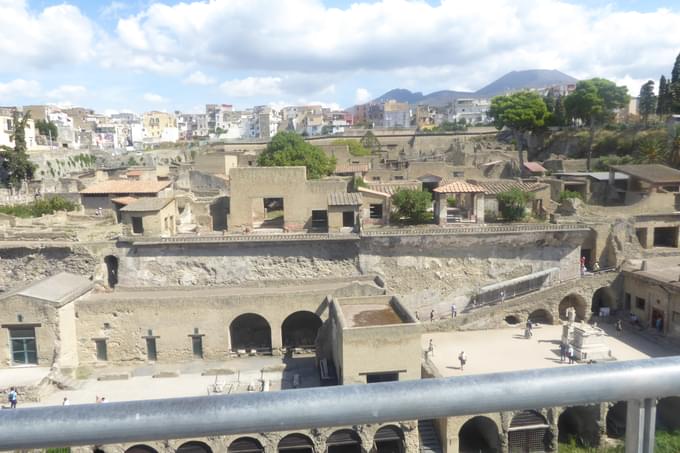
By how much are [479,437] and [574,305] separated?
37.3ft

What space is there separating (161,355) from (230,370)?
386cm

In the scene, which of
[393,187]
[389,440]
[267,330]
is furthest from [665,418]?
[393,187]

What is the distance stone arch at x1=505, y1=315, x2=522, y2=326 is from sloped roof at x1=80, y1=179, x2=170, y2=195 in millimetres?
24598

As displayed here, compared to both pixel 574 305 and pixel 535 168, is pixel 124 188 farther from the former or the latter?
pixel 535 168

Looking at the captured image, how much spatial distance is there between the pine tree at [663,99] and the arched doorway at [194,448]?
56.8 metres

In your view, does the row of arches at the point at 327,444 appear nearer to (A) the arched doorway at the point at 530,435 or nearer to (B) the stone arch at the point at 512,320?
(A) the arched doorway at the point at 530,435

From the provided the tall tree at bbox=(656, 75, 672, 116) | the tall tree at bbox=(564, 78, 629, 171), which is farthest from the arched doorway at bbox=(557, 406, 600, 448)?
the tall tree at bbox=(656, 75, 672, 116)

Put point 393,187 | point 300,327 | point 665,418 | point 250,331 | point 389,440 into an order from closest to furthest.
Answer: point 665,418 < point 389,440 < point 250,331 < point 300,327 < point 393,187

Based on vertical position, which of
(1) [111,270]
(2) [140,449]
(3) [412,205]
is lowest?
(2) [140,449]

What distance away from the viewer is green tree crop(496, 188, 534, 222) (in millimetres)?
33781

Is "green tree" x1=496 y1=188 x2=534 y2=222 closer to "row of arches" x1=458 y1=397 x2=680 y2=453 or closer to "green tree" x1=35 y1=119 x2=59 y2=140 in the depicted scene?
"row of arches" x1=458 y1=397 x2=680 y2=453

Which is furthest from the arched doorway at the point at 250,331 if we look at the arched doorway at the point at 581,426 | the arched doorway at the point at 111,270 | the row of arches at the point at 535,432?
the arched doorway at the point at 581,426

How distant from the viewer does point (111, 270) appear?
102 feet

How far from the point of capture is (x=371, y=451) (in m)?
20.6
